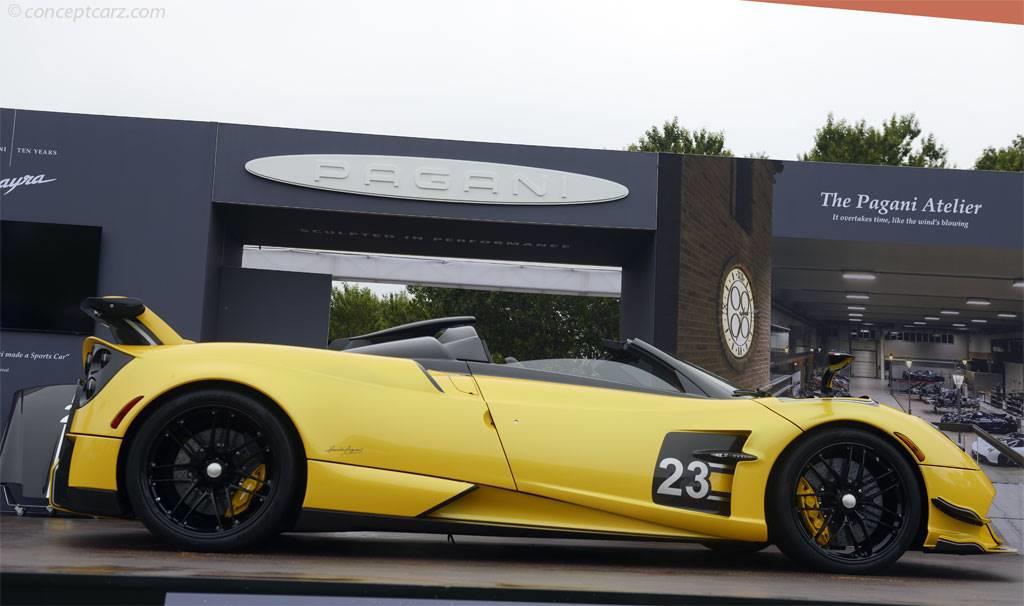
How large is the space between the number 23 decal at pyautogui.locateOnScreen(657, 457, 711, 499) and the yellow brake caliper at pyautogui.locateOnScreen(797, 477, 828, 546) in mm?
391

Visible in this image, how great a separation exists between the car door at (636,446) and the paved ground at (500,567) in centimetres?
25

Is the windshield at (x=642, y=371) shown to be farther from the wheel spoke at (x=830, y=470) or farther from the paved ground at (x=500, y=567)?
the paved ground at (x=500, y=567)

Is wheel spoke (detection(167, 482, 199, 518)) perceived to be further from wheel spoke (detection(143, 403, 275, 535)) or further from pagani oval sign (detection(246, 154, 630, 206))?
pagani oval sign (detection(246, 154, 630, 206))

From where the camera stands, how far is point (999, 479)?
6371 mm

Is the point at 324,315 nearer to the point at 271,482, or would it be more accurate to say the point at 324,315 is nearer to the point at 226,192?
the point at 226,192

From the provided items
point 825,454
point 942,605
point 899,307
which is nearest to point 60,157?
point 825,454

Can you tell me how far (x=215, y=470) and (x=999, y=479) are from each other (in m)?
5.83

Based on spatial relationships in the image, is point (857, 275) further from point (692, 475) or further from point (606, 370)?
point (692, 475)

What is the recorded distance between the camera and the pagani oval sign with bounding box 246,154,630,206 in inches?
270

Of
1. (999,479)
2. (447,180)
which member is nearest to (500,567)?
(447,180)

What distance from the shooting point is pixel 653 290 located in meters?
7.11

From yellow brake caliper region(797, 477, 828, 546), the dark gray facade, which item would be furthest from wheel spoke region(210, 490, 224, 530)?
the dark gray facade

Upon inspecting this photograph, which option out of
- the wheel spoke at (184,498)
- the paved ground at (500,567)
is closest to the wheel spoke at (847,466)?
the paved ground at (500,567)

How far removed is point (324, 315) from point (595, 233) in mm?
2581
